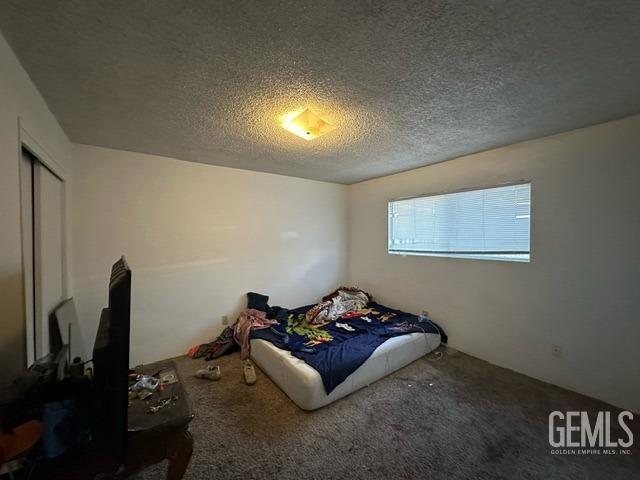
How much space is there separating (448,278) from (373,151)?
1.88 meters

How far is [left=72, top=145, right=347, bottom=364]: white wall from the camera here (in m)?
2.53

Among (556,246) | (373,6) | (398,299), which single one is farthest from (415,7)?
(398,299)

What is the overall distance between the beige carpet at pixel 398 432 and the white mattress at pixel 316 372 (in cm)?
8

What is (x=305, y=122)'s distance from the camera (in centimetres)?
192

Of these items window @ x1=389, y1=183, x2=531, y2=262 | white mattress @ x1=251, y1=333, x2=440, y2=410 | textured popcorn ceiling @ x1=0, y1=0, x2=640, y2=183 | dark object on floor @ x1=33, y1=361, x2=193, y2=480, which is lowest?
white mattress @ x1=251, y1=333, x2=440, y2=410

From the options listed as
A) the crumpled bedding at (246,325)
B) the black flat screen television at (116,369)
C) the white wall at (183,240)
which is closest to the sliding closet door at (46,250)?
the white wall at (183,240)

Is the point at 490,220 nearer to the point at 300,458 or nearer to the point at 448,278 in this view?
the point at 448,278

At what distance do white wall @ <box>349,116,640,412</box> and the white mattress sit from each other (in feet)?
2.25

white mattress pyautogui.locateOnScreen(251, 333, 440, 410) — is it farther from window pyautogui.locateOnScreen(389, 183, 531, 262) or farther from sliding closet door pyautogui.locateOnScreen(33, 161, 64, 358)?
sliding closet door pyautogui.locateOnScreen(33, 161, 64, 358)

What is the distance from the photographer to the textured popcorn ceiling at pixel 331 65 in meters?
1.05

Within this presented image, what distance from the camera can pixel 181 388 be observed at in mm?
1271

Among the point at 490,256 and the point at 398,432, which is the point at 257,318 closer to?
the point at 398,432

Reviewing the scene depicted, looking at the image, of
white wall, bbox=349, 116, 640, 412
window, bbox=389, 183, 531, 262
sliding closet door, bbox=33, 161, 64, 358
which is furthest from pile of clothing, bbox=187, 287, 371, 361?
sliding closet door, bbox=33, 161, 64, 358

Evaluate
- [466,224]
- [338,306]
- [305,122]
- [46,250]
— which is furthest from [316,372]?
[466,224]
